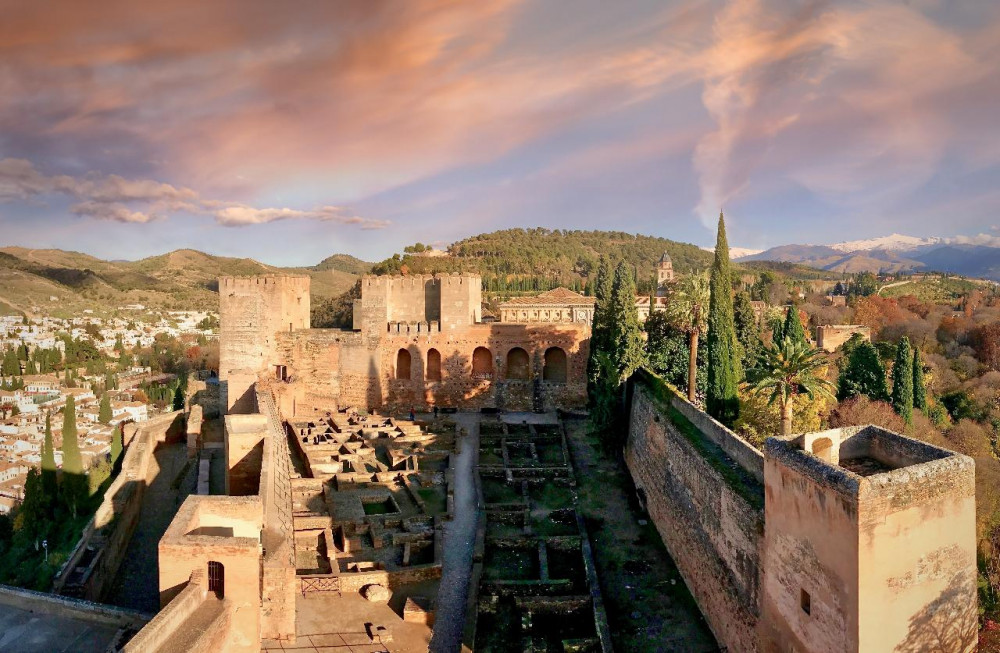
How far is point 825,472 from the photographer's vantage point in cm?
759

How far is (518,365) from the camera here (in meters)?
25.9

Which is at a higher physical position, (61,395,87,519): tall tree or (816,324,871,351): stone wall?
(816,324,871,351): stone wall

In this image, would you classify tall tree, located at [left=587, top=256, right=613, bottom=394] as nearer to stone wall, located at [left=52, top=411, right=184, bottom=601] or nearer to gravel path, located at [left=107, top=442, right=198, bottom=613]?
gravel path, located at [left=107, top=442, right=198, bottom=613]

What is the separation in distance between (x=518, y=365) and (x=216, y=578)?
59.5ft

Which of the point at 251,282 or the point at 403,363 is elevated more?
the point at 251,282

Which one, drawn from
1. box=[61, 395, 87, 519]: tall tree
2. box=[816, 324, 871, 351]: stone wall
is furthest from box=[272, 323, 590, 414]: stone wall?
box=[816, 324, 871, 351]: stone wall

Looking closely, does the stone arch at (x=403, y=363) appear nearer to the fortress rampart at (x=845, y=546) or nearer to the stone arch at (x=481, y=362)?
the stone arch at (x=481, y=362)

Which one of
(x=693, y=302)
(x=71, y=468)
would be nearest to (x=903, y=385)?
(x=693, y=302)

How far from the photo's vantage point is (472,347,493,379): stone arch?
25.9 meters

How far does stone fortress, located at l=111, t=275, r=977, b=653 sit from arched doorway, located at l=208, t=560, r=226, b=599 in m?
0.03

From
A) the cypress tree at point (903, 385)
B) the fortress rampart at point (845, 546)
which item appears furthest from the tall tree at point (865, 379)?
the fortress rampart at point (845, 546)

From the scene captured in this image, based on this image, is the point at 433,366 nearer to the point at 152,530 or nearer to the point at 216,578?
the point at 152,530

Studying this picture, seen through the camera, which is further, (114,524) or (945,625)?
(114,524)

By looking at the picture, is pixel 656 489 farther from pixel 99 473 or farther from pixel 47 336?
pixel 47 336
